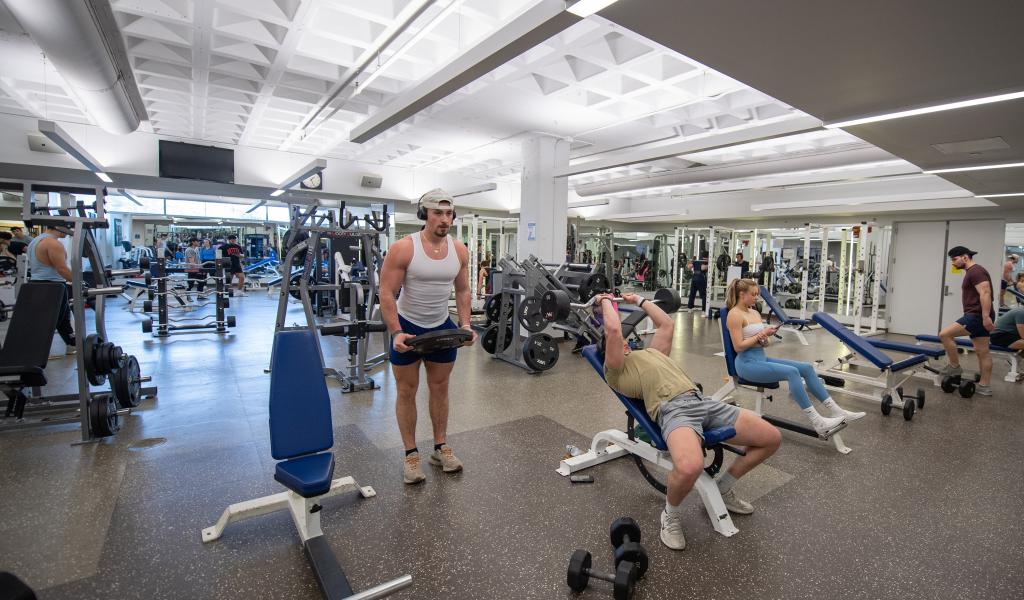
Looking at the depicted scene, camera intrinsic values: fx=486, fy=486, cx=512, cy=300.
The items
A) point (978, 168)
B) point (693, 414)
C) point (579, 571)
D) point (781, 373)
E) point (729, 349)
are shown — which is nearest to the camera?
point (579, 571)

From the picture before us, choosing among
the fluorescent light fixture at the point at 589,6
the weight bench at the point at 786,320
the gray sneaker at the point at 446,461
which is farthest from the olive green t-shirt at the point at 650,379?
the weight bench at the point at 786,320

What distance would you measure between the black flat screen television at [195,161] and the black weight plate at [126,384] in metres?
5.07

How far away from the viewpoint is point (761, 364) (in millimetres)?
3166

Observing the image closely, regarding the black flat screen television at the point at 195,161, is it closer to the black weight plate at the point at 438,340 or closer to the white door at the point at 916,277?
the black weight plate at the point at 438,340

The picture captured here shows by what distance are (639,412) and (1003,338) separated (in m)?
5.10


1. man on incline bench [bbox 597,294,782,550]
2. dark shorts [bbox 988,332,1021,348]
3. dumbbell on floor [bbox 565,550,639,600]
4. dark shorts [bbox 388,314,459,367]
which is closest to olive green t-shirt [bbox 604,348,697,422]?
man on incline bench [bbox 597,294,782,550]

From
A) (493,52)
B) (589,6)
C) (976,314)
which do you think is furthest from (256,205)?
(976,314)

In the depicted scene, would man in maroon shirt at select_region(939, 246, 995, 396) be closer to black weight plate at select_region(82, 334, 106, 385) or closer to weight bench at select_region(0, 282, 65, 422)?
black weight plate at select_region(82, 334, 106, 385)

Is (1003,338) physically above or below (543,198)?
below

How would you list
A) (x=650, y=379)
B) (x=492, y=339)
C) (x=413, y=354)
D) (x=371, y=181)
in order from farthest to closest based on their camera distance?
(x=371, y=181), (x=492, y=339), (x=413, y=354), (x=650, y=379)

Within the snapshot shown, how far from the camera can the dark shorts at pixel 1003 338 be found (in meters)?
4.81

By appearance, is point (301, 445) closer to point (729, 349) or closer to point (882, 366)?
point (729, 349)

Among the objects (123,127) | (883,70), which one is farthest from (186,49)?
(883,70)

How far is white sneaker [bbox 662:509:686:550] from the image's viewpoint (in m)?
1.96
